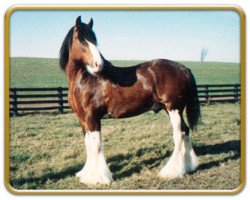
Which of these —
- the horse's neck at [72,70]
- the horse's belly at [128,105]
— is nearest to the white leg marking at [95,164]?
the horse's belly at [128,105]

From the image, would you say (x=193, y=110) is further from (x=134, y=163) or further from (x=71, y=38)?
(x=71, y=38)

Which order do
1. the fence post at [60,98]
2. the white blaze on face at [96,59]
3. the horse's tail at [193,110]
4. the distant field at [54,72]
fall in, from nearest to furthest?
the white blaze on face at [96,59]
the distant field at [54,72]
the horse's tail at [193,110]
the fence post at [60,98]

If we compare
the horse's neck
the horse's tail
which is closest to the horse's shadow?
the horse's tail

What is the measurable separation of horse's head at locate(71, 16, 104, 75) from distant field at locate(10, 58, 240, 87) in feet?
0.80

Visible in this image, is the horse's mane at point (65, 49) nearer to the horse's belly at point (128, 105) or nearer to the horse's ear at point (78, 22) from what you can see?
the horse's ear at point (78, 22)

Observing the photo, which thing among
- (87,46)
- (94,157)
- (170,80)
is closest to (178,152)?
(170,80)

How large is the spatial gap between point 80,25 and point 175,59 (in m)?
0.88

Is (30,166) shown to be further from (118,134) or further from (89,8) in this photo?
(89,8)


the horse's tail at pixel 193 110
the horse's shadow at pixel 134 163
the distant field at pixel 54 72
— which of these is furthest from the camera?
the horse's tail at pixel 193 110

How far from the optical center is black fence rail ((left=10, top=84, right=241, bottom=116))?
11.3 feet

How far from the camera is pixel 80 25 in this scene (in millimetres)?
3248

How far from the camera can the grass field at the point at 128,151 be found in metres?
3.41

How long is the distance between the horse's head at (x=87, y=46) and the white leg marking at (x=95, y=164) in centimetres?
56
